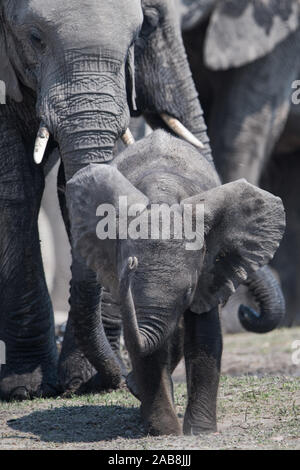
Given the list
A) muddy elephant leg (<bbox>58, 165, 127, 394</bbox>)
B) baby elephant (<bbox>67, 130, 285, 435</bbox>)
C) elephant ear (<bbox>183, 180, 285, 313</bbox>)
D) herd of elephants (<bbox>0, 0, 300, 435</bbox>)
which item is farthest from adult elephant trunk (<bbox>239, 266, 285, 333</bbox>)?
elephant ear (<bbox>183, 180, 285, 313</bbox>)

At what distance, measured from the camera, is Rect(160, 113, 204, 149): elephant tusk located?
6.31 meters

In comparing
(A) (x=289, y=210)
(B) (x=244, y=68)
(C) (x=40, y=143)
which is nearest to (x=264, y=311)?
(C) (x=40, y=143)

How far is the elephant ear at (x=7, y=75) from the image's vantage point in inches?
226

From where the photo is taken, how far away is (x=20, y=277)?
5898 millimetres

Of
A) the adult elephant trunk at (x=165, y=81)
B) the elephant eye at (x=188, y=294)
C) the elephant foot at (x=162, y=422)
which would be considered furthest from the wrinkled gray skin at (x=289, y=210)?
the elephant eye at (x=188, y=294)

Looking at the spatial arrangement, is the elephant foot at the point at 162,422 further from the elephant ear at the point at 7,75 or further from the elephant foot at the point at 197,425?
the elephant ear at the point at 7,75

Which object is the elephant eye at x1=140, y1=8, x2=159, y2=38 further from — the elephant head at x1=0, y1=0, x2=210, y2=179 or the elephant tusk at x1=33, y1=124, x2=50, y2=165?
→ the elephant tusk at x1=33, y1=124, x2=50, y2=165

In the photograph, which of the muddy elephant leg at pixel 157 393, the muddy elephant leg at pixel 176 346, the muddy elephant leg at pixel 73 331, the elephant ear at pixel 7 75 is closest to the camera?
the muddy elephant leg at pixel 157 393

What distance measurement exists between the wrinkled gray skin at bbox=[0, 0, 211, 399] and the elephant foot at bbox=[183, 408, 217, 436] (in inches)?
33.0

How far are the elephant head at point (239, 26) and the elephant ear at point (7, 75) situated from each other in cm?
432

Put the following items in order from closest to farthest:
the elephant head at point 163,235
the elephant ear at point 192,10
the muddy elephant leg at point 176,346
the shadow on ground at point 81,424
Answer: the elephant head at point 163,235 < the shadow on ground at point 81,424 < the muddy elephant leg at point 176,346 < the elephant ear at point 192,10

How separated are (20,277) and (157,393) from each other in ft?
4.45

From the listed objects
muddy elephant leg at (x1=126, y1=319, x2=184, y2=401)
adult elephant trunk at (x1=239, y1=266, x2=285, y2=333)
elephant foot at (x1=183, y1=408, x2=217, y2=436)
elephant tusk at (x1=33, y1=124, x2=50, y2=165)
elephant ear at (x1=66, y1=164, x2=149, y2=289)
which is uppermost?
elephant tusk at (x1=33, y1=124, x2=50, y2=165)

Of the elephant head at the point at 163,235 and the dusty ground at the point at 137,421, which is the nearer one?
the elephant head at the point at 163,235
